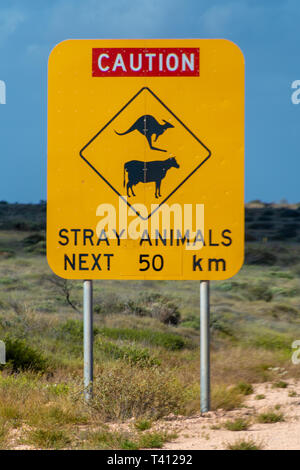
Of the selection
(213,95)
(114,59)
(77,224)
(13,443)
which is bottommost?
(13,443)

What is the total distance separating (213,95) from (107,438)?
12.3ft

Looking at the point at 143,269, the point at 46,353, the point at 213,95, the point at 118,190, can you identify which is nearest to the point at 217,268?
the point at 143,269

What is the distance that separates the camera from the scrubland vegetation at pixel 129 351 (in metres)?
6.18

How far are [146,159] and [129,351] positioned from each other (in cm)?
366

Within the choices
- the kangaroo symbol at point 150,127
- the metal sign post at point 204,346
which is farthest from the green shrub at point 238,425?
the kangaroo symbol at point 150,127

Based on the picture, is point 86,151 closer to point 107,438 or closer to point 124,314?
point 107,438

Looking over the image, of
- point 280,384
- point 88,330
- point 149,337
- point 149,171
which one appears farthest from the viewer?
point 149,337

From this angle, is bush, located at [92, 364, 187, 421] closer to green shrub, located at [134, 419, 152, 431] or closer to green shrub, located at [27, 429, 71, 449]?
green shrub, located at [134, 419, 152, 431]

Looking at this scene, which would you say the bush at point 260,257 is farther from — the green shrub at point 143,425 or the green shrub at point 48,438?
the green shrub at point 48,438

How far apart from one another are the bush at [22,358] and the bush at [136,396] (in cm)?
243

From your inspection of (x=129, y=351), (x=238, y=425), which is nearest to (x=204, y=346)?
(x=238, y=425)

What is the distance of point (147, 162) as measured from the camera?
7.02 metres

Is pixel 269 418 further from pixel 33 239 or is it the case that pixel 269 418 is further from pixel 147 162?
pixel 33 239

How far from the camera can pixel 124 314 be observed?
15.9 m
